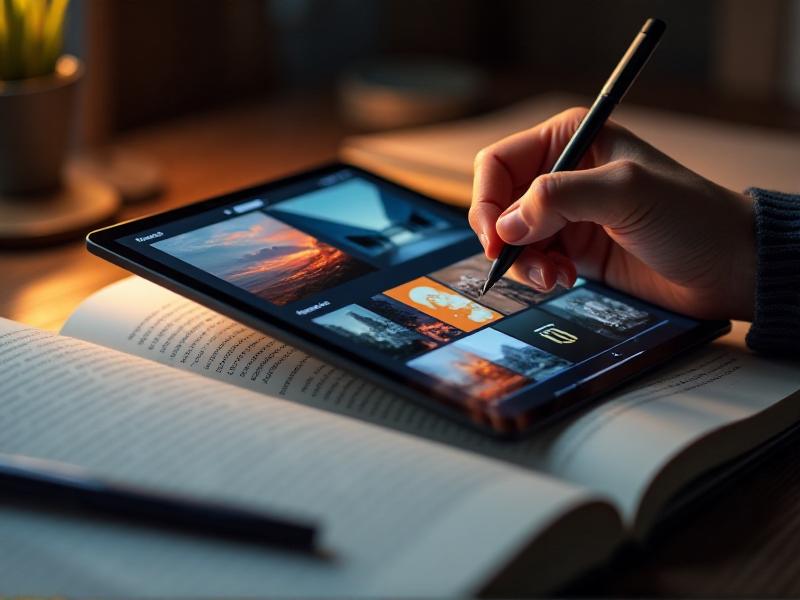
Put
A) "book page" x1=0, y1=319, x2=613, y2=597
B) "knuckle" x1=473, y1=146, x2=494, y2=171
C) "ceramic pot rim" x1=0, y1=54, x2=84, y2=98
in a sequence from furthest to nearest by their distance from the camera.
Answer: "ceramic pot rim" x1=0, y1=54, x2=84, y2=98 → "knuckle" x1=473, y1=146, x2=494, y2=171 → "book page" x1=0, y1=319, x2=613, y2=597

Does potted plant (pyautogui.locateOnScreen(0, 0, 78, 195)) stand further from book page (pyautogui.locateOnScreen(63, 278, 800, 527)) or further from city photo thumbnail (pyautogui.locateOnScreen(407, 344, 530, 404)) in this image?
city photo thumbnail (pyautogui.locateOnScreen(407, 344, 530, 404))

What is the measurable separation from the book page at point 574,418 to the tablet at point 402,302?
0.05 feet

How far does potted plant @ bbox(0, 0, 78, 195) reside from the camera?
91cm

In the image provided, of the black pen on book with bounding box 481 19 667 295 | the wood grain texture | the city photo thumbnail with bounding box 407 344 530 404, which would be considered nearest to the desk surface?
the wood grain texture

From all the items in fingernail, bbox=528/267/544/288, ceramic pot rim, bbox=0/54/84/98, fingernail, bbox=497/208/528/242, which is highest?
ceramic pot rim, bbox=0/54/84/98

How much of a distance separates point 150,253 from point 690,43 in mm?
1439

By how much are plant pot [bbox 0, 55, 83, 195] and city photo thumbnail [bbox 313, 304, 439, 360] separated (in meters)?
0.43

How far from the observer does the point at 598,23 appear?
6.19ft

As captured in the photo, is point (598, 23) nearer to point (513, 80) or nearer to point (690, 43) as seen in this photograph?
point (690, 43)

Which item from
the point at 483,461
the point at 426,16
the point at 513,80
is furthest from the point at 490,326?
the point at 426,16

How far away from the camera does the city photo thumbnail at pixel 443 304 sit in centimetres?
67

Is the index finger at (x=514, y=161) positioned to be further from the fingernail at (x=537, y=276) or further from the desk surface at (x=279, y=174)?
the desk surface at (x=279, y=174)

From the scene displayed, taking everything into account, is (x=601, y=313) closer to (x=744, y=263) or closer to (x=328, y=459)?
(x=744, y=263)

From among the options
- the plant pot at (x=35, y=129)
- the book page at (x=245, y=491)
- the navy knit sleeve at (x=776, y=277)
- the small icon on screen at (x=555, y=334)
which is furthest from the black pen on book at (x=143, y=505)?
the plant pot at (x=35, y=129)
